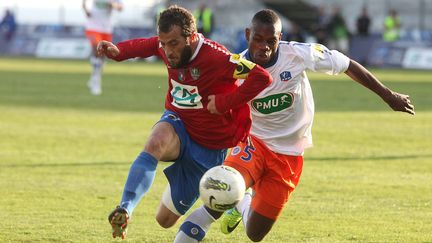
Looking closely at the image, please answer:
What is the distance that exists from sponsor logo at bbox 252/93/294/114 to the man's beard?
2.48ft

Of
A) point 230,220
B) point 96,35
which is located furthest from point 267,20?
point 96,35

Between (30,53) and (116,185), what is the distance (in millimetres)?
38690

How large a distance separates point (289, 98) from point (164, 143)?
1242mm

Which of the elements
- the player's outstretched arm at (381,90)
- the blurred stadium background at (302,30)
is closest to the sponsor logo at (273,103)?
the player's outstretched arm at (381,90)

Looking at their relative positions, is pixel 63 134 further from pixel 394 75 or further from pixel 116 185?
pixel 394 75

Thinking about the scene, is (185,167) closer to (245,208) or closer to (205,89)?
(205,89)

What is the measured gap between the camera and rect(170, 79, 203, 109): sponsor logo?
6.98m

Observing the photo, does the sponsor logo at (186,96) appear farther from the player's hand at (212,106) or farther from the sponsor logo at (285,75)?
the sponsor logo at (285,75)

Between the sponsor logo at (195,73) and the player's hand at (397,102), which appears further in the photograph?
the player's hand at (397,102)

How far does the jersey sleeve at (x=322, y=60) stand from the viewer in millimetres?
7309

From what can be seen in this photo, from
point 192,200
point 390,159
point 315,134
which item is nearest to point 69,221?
point 192,200

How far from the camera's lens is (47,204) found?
9258 mm

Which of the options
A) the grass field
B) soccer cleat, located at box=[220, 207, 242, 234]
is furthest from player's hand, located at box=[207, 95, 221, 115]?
the grass field

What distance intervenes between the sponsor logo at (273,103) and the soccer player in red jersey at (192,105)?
113 millimetres
